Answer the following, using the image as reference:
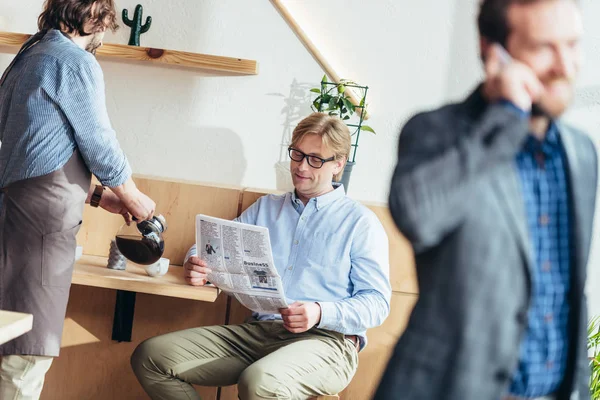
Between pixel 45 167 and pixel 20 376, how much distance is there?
0.58m

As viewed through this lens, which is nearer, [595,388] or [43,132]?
[43,132]

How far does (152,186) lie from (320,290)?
822mm

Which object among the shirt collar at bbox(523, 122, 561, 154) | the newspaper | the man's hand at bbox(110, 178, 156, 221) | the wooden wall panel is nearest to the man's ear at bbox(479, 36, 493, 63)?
the shirt collar at bbox(523, 122, 561, 154)

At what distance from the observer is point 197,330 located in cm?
251

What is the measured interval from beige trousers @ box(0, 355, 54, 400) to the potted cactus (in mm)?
1315

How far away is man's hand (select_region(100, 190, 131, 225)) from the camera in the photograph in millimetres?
2488

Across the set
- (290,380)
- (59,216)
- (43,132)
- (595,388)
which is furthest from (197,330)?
(595,388)

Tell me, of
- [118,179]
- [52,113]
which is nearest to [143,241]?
[118,179]

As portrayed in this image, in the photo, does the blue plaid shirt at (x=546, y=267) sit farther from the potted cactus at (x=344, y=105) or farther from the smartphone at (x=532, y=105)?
the potted cactus at (x=344, y=105)

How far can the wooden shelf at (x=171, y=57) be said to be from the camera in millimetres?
3135

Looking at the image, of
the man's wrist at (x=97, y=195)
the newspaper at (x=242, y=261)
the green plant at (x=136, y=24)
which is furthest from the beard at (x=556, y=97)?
the green plant at (x=136, y=24)

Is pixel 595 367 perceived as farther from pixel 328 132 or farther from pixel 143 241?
pixel 143 241

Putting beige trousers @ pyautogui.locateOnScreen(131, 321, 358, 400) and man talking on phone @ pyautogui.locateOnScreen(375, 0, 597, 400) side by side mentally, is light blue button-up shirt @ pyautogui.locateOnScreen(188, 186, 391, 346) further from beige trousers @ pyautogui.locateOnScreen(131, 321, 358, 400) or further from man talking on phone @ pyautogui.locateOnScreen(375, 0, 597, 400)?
man talking on phone @ pyautogui.locateOnScreen(375, 0, 597, 400)

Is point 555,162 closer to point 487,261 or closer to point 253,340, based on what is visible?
point 487,261
